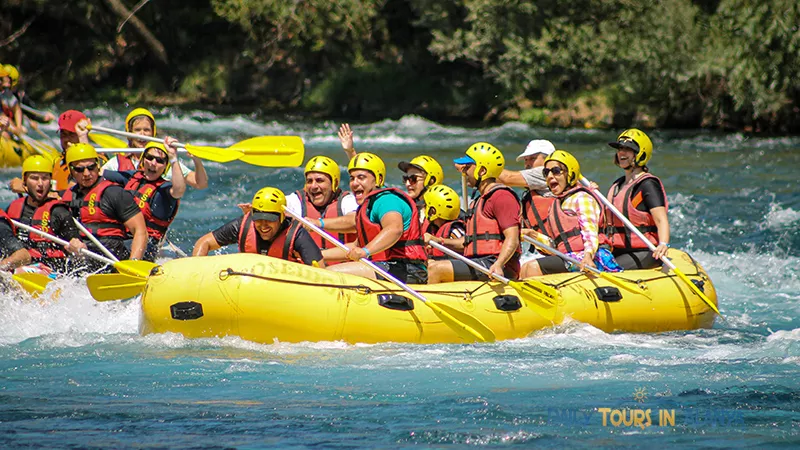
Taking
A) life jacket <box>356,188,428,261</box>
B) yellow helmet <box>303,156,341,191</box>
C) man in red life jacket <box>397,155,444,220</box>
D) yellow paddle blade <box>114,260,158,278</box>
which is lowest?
yellow paddle blade <box>114,260,158,278</box>

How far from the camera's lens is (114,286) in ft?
25.3

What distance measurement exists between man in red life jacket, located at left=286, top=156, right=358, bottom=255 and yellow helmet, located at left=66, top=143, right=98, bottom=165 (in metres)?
1.64

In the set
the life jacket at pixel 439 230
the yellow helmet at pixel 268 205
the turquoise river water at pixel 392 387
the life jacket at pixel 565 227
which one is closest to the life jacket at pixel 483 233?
the life jacket at pixel 439 230

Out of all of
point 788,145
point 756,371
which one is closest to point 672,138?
point 788,145

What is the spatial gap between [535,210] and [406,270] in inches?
63.7

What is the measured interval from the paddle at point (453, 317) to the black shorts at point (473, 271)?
54cm

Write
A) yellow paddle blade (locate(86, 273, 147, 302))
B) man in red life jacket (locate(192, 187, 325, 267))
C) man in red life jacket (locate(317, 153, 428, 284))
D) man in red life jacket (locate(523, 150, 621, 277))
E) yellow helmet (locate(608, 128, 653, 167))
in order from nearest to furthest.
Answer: man in red life jacket (locate(317, 153, 428, 284)) → man in red life jacket (locate(192, 187, 325, 267)) → yellow paddle blade (locate(86, 273, 147, 302)) → man in red life jacket (locate(523, 150, 621, 277)) → yellow helmet (locate(608, 128, 653, 167))

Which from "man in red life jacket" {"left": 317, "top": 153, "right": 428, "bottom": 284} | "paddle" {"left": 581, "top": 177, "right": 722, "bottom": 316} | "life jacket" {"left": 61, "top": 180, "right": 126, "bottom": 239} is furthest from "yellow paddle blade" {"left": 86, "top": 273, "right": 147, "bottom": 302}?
"paddle" {"left": 581, "top": 177, "right": 722, "bottom": 316}

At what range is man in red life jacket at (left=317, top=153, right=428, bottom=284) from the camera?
7.42 m

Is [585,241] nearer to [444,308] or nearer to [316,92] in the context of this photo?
[444,308]

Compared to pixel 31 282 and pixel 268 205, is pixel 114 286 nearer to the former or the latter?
pixel 31 282

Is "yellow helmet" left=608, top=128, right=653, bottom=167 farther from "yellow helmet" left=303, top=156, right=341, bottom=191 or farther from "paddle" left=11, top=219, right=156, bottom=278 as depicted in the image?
"paddle" left=11, top=219, right=156, bottom=278

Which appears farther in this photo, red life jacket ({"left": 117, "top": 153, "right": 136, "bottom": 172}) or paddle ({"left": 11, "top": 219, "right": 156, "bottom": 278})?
red life jacket ({"left": 117, "top": 153, "right": 136, "bottom": 172})

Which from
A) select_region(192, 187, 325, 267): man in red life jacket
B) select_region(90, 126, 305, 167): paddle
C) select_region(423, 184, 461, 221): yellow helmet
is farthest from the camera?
select_region(90, 126, 305, 167): paddle
